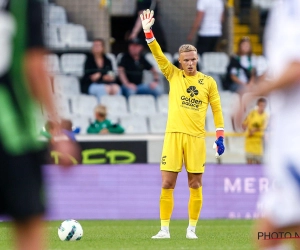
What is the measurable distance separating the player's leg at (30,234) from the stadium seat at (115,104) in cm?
1322

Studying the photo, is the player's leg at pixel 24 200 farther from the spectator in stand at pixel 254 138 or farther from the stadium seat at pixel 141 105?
the stadium seat at pixel 141 105

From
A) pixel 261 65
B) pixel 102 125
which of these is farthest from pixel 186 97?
pixel 261 65

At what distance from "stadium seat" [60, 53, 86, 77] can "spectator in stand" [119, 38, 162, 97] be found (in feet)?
2.83

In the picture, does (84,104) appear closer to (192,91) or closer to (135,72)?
(135,72)

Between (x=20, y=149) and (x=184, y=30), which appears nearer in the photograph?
(x=20, y=149)

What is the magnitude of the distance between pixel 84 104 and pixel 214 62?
2920 mm

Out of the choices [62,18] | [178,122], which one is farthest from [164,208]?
[62,18]

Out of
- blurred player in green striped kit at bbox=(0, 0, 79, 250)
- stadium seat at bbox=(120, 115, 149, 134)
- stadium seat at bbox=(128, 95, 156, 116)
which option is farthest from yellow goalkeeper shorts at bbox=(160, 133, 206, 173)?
stadium seat at bbox=(128, 95, 156, 116)

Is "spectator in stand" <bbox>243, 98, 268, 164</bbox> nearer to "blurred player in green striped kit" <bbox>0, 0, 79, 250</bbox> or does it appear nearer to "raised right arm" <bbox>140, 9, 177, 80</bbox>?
"raised right arm" <bbox>140, 9, 177, 80</bbox>

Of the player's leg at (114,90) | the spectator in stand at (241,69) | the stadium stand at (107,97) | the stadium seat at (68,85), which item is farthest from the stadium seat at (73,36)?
the spectator in stand at (241,69)

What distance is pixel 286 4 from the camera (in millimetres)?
4648

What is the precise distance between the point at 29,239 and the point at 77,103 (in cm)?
1331

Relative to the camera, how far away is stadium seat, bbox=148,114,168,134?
57.2ft

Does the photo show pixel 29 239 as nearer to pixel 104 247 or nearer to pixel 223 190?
pixel 104 247
